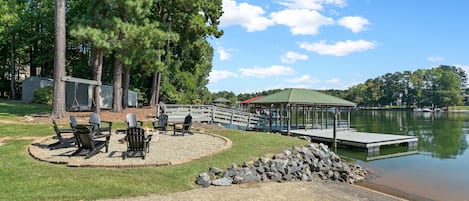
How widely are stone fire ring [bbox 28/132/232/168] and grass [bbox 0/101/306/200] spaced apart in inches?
9.4

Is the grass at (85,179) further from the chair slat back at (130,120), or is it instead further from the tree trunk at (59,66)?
the tree trunk at (59,66)

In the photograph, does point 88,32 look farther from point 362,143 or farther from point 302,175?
point 362,143

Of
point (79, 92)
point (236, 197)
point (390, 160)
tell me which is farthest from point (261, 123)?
point (236, 197)

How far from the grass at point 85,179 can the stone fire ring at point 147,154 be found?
0.79ft

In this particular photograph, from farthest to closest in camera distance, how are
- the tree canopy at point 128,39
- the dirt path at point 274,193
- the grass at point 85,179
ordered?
the tree canopy at point 128,39, the dirt path at point 274,193, the grass at point 85,179

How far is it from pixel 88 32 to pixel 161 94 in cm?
1331

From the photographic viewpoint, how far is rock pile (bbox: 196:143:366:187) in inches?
269

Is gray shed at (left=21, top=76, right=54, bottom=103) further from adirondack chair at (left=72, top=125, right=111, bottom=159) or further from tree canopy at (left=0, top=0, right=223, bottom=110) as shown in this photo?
adirondack chair at (left=72, top=125, right=111, bottom=159)

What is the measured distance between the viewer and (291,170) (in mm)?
8078

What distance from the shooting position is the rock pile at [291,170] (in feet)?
22.4

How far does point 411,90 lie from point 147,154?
105m

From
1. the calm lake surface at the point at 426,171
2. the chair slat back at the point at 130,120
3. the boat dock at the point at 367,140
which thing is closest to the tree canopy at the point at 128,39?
the chair slat back at the point at 130,120

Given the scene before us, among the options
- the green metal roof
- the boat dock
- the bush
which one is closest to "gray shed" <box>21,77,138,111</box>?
the bush

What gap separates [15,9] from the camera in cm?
2758
